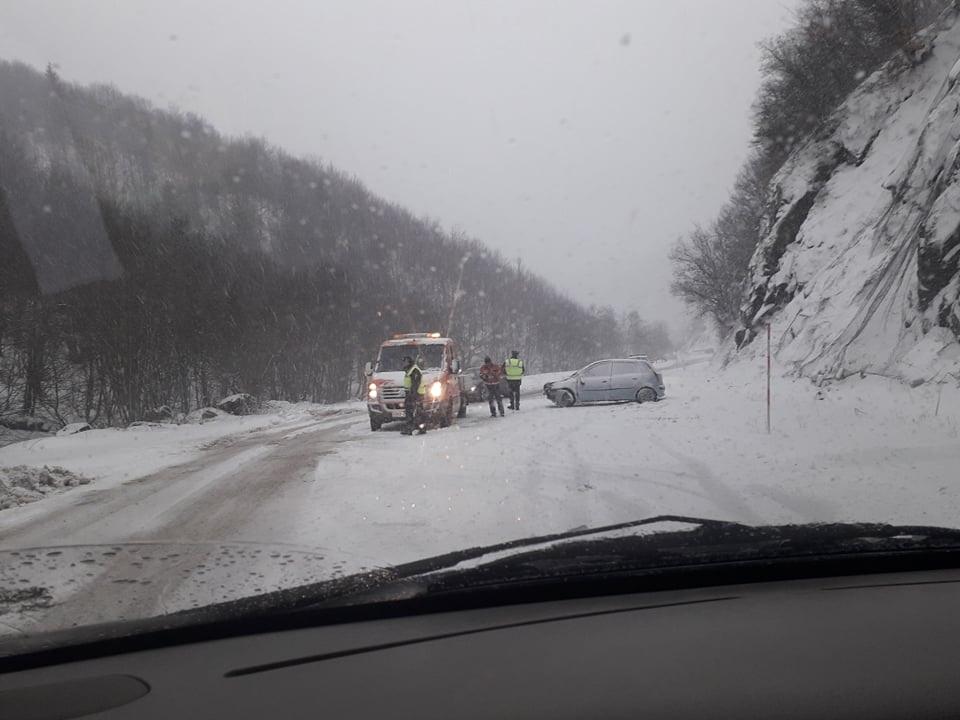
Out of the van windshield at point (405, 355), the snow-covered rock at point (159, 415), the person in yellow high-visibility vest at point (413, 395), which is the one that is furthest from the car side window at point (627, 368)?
the snow-covered rock at point (159, 415)

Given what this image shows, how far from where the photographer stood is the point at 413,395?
16.1m

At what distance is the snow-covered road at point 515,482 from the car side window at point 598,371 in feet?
19.3

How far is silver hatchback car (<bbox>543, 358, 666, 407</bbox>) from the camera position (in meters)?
20.9

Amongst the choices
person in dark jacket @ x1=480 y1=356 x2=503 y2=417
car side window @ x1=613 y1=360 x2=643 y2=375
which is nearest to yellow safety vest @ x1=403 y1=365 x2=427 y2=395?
person in dark jacket @ x1=480 y1=356 x2=503 y2=417

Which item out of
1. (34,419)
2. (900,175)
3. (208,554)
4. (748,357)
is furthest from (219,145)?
(208,554)

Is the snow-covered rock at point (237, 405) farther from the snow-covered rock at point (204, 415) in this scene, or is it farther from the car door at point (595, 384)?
the car door at point (595, 384)

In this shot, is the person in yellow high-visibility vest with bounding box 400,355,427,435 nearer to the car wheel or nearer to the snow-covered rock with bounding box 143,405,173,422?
the car wheel

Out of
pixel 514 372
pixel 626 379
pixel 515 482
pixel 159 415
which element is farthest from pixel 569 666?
pixel 159 415

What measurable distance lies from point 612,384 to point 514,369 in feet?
10.3

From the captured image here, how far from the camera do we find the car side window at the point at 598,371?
21344mm

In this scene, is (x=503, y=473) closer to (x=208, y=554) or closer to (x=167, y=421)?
(x=208, y=554)

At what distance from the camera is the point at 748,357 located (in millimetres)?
24000

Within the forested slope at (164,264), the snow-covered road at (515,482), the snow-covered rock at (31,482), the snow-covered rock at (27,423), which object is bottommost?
the snow-covered road at (515,482)

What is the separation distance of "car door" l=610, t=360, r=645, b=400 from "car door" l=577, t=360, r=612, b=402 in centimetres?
18
